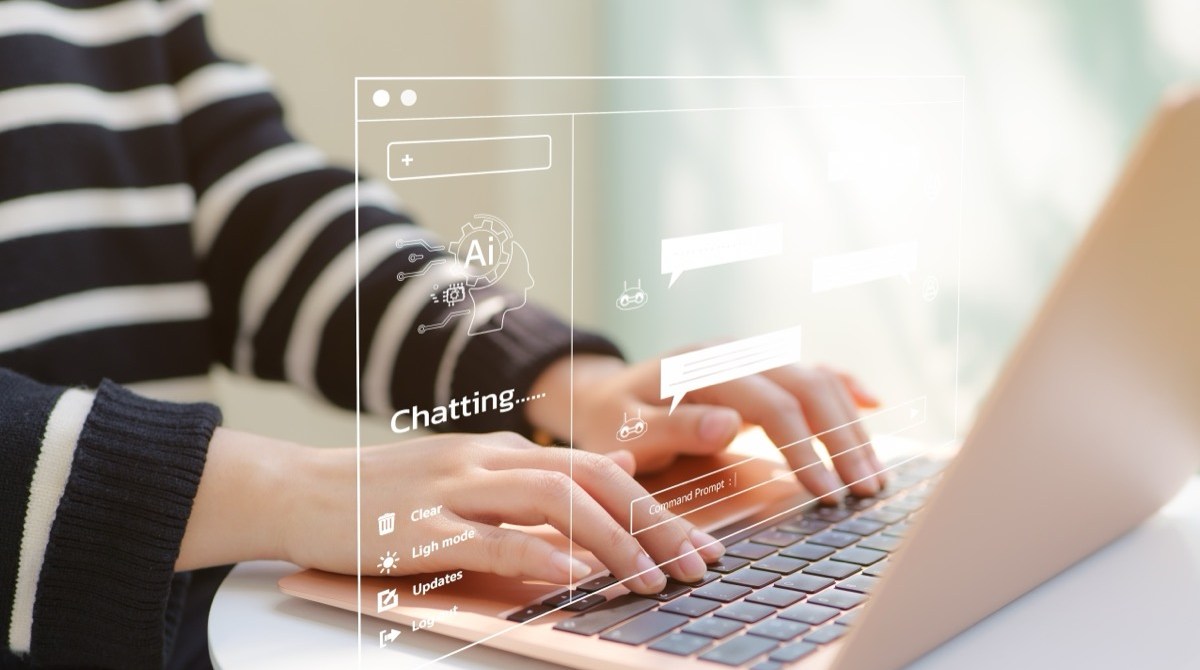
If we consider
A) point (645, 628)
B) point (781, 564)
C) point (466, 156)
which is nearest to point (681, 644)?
point (645, 628)

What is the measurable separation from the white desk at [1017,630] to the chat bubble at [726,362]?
0.17 meters

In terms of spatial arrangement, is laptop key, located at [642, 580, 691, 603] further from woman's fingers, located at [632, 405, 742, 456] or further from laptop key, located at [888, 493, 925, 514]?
laptop key, located at [888, 493, 925, 514]

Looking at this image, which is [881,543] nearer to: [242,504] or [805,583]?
[805,583]

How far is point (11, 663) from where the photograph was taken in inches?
26.8

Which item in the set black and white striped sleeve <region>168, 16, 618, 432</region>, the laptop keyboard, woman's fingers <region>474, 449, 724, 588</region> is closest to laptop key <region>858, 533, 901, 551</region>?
the laptop keyboard

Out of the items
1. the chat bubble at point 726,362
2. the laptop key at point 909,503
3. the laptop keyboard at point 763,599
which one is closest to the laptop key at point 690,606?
the laptop keyboard at point 763,599

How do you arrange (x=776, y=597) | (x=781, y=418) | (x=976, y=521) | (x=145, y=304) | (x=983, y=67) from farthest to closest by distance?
1. (x=983, y=67)
2. (x=145, y=304)
3. (x=781, y=418)
4. (x=776, y=597)
5. (x=976, y=521)

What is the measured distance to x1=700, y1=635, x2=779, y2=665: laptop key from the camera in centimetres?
49

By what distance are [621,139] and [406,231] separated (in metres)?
0.14

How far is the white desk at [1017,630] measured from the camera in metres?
0.49

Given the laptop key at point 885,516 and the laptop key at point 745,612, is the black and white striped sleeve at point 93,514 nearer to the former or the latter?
the laptop key at point 745,612

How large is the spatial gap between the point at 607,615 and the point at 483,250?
178 millimetres

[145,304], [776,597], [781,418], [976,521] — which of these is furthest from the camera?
[145,304]

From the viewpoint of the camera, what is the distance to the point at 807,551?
0.63m
